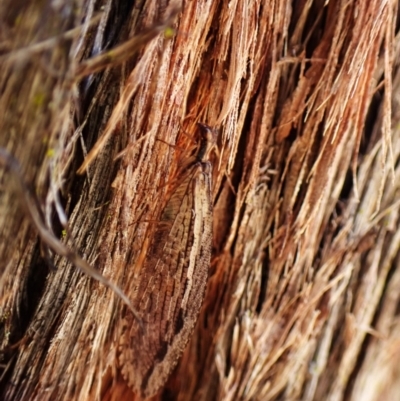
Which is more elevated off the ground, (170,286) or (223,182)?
(223,182)

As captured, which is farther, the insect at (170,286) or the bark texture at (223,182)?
the insect at (170,286)

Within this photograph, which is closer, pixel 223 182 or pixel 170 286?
pixel 170 286

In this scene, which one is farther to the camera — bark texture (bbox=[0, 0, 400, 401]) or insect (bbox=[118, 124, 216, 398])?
insect (bbox=[118, 124, 216, 398])

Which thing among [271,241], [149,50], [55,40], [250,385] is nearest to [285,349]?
[250,385]
